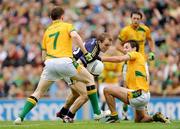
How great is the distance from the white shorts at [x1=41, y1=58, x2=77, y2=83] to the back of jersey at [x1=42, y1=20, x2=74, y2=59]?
0.11 m

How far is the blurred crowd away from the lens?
26.2 meters

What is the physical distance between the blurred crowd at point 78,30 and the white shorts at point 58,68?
8934 millimetres

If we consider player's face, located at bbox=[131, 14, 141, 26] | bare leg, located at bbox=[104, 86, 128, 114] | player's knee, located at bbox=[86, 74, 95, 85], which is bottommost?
bare leg, located at bbox=[104, 86, 128, 114]

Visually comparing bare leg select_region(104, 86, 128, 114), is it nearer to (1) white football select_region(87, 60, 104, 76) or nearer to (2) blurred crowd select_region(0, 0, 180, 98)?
(1) white football select_region(87, 60, 104, 76)

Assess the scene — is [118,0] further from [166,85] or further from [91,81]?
[91,81]

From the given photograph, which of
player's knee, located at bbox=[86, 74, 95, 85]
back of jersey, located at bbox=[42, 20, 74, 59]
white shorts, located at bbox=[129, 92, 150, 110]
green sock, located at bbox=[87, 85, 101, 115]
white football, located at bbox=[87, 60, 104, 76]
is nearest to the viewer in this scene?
back of jersey, located at bbox=[42, 20, 74, 59]

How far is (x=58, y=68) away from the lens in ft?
54.4

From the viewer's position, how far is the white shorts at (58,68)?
54.4ft

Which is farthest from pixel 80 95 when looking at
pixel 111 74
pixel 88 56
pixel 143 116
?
pixel 111 74

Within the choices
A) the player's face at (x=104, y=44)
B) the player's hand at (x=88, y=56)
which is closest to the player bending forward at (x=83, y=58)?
the player's face at (x=104, y=44)

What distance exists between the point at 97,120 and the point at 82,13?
13231 mm

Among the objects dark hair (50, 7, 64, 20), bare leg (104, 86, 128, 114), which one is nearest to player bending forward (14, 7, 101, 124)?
dark hair (50, 7, 64, 20)

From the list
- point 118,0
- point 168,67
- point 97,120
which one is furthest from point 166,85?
point 97,120

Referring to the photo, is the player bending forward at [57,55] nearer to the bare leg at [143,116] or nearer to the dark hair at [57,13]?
the dark hair at [57,13]
